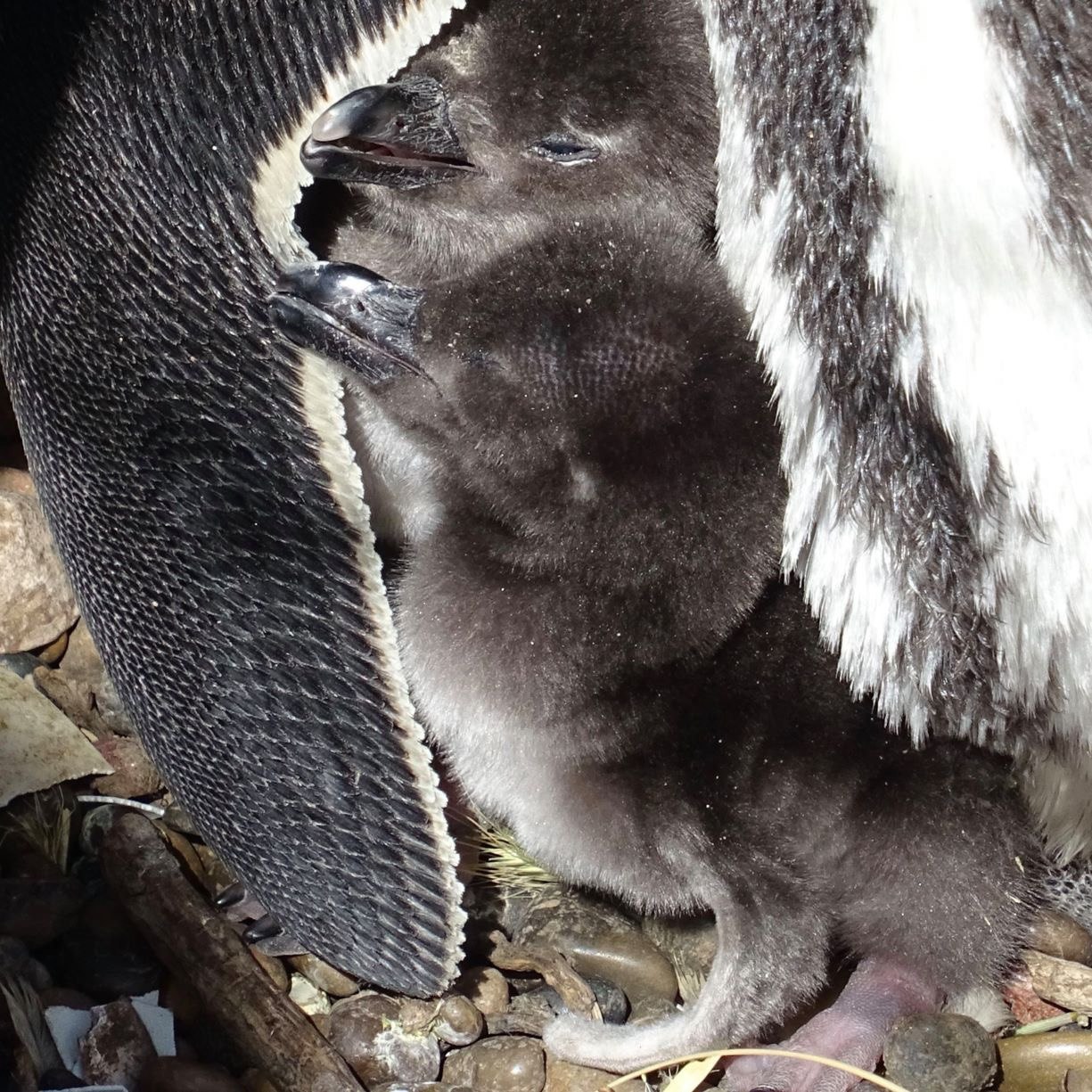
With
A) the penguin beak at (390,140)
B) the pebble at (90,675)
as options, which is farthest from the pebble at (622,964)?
the penguin beak at (390,140)

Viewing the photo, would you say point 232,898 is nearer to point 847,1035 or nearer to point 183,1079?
point 183,1079

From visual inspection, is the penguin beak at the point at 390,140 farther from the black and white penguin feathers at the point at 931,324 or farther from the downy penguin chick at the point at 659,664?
the black and white penguin feathers at the point at 931,324

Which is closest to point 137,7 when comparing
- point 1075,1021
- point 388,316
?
point 388,316

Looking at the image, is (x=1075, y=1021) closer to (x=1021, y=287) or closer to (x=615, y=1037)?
(x=615, y=1037)

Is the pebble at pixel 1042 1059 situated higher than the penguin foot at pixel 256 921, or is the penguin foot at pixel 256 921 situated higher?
the penguin foot at pixel 256 921

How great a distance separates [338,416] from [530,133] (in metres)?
0.36

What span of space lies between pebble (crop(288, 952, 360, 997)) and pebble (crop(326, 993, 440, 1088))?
0.04 meters

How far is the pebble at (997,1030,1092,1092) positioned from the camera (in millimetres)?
1536

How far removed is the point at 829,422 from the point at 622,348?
0.68 ft

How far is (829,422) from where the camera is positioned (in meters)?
1.24

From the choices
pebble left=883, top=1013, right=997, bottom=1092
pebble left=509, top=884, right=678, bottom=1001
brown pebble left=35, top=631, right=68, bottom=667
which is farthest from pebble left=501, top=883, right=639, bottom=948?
brown pebble left=35, top=631, right=68, bottom=667

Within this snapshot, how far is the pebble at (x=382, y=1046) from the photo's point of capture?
Answer: 153 cm

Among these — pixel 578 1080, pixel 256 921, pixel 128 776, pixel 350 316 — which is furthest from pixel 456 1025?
pixel 350 316

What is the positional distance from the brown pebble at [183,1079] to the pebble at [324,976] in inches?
6.3
